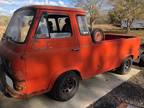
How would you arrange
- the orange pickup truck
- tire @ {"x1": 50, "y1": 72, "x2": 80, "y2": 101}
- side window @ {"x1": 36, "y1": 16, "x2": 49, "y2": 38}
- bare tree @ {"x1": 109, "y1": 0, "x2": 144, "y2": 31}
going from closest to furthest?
the orange pickup truck → side window @ {"x1": 36, "y1": 16, "x2": 49, "y2": 38} → tire @ {"x1": 50, "y1": 72, "x2": 80, "y2": 101} → bare tree @ {"x1": 109, "y1": 0, "x2": 144, "y2": 31}

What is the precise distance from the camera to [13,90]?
12.2ft

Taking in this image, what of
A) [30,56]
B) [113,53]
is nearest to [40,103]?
[30,56]

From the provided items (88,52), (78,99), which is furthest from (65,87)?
(88,52)

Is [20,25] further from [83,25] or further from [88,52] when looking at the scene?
[88,52]

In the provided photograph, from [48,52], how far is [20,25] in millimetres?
869

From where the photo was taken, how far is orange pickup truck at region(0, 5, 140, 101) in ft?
12.1

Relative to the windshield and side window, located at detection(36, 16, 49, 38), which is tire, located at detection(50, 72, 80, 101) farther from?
the windshield

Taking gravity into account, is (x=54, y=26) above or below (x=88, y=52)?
above

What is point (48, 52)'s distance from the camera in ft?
12.9

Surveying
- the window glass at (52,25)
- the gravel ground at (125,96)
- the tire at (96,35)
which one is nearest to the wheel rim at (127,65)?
A: the gravel ground at (125,96)

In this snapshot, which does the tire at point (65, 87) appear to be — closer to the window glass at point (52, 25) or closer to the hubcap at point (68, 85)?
the hubcap at point (68, 85)

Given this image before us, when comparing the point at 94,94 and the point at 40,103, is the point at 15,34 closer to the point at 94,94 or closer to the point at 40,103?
the point at 40,103

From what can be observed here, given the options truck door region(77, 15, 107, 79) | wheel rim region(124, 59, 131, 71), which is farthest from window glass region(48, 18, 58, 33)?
wheel rim region(124, 59, 131, 71)

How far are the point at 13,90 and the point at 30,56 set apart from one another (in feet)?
2.36
